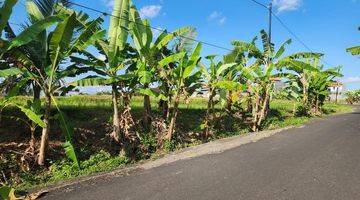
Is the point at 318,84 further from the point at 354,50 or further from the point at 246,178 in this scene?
the point at 246,178

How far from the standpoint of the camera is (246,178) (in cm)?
837

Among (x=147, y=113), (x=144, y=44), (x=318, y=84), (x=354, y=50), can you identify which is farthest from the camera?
(x=318, y=84)

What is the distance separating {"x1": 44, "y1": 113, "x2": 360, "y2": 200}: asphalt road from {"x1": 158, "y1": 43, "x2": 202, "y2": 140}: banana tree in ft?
8.54

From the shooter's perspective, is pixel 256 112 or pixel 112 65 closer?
pixel 112 65

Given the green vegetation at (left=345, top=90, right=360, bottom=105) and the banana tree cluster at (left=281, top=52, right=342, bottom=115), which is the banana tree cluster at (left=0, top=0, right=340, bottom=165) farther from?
the green vegetation at (left=345, top=90, right=360, bottom=105)

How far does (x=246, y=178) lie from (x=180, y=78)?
17.9 feet

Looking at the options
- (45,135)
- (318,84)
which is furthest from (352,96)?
(45,135)

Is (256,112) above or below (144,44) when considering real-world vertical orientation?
below

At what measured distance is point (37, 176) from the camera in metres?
9.23

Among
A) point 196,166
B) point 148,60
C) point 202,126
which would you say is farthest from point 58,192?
point 202,126

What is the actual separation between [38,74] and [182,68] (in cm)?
454

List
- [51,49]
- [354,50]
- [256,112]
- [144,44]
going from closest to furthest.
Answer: [51,49] < [144,44] < [256,112] < [354,50]

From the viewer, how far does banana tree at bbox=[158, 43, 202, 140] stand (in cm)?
1284

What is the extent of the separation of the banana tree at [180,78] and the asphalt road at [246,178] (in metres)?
2.60
